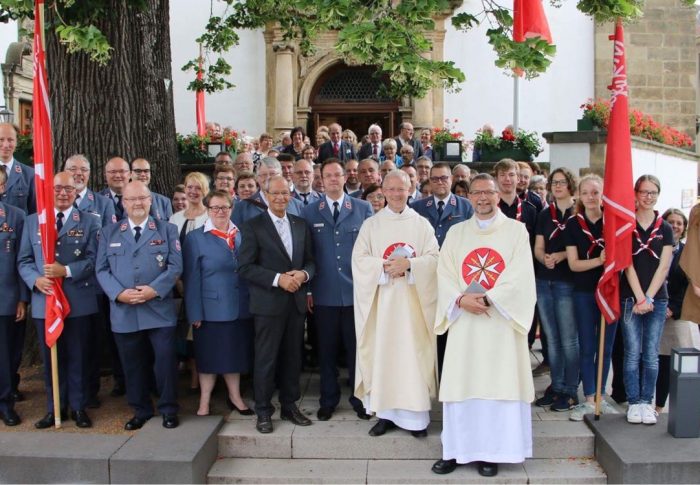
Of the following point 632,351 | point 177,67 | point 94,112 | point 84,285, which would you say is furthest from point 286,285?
point 177,67

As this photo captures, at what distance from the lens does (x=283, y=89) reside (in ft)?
51.8

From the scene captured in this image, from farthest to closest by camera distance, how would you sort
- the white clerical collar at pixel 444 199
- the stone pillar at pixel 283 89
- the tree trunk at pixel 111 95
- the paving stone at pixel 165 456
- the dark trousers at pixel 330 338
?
the stone pillar at pixel 283 89
the tree trunk at pixel 111 95
the white clerical collar at pixel 444 199
the dark trousers at pixel 330 338
the paving stone at pixel 165 456

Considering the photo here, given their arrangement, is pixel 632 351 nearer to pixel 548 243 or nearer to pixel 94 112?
pixel 548 243

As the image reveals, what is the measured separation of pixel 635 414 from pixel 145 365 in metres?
3.65

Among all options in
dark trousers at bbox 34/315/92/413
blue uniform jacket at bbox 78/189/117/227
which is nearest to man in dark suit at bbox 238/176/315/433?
dark trousers at bbox 34/315/92/413

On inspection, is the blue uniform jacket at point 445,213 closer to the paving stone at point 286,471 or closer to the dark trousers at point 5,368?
the paving stone at point 286,471

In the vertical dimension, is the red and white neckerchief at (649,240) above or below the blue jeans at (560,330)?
above

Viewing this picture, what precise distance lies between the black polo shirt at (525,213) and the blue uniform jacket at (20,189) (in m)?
4.08

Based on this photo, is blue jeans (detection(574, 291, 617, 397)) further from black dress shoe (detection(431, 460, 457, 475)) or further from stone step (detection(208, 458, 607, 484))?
black dress shoe (detection(431, 460, 457, 475))

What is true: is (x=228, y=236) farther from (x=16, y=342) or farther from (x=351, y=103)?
(x=351, y=103)

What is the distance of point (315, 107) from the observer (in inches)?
652

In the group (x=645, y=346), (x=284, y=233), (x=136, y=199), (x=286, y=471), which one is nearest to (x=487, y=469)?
(x=286, y=471)

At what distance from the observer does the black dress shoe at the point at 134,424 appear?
553 cm

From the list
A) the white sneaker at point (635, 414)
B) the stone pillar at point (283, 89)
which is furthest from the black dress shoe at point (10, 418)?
the stone pillar at point (283, 89)
